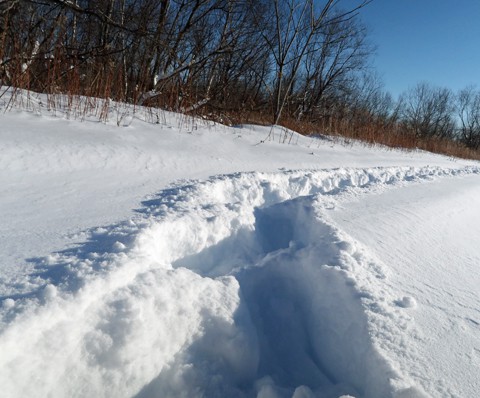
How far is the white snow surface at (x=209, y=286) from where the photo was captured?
98cm

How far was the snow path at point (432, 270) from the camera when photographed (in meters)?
1.01

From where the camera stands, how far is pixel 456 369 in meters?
1.01

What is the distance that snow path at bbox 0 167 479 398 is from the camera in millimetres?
936

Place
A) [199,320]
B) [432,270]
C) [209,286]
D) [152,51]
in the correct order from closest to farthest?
[199,320] → [209,286] → [432,270] → [152,51]

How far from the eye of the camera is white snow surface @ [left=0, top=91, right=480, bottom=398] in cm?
98

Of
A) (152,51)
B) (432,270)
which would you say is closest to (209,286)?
(432,270)

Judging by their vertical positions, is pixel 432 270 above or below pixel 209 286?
above

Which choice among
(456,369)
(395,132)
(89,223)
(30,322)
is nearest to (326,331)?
(456,369)

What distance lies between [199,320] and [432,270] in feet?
4.05

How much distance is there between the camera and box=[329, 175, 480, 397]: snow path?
3.33ft

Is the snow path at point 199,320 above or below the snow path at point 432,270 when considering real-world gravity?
below

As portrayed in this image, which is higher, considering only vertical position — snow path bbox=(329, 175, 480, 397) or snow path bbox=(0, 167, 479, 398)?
snow path bbox=(329, 175, 480, 397)

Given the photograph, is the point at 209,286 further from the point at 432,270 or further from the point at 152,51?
the point at 152,51

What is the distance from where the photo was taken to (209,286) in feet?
4.54
